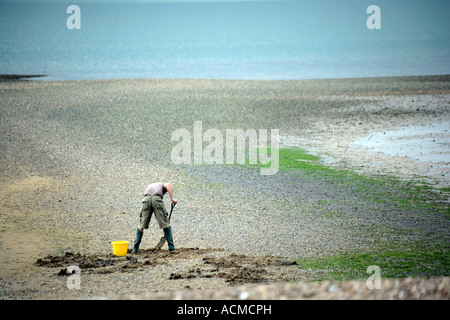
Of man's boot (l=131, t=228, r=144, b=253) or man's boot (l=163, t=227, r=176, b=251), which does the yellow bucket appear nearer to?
man's boot (l=131, t=228, r=144, b=253)

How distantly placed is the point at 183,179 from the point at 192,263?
7049 millimetres

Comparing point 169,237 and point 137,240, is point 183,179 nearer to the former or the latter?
point 169,237

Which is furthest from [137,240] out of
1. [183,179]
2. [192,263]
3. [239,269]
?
[183,179]

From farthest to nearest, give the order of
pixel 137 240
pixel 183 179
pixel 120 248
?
pixel 183 179
pixel 137 240
pixel 120 248

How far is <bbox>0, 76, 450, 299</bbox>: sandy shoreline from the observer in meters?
11.1

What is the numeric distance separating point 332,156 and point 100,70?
41.7 metres

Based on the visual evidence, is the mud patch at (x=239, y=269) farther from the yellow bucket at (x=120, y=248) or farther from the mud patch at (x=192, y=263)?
the yellow bucket at (x=120, y=248)

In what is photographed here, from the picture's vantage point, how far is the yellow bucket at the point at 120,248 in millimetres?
10312

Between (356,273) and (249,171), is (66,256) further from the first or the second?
(249,171)

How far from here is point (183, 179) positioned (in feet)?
55.3

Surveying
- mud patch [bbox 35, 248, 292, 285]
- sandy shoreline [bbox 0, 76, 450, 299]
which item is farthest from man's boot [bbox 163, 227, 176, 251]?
sandy shoreline [bbox 0, 76, 450, 299]

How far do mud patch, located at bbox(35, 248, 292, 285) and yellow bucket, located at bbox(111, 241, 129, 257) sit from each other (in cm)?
11

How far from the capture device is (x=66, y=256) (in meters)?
10.3

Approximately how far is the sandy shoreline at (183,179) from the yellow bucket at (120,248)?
758mm
